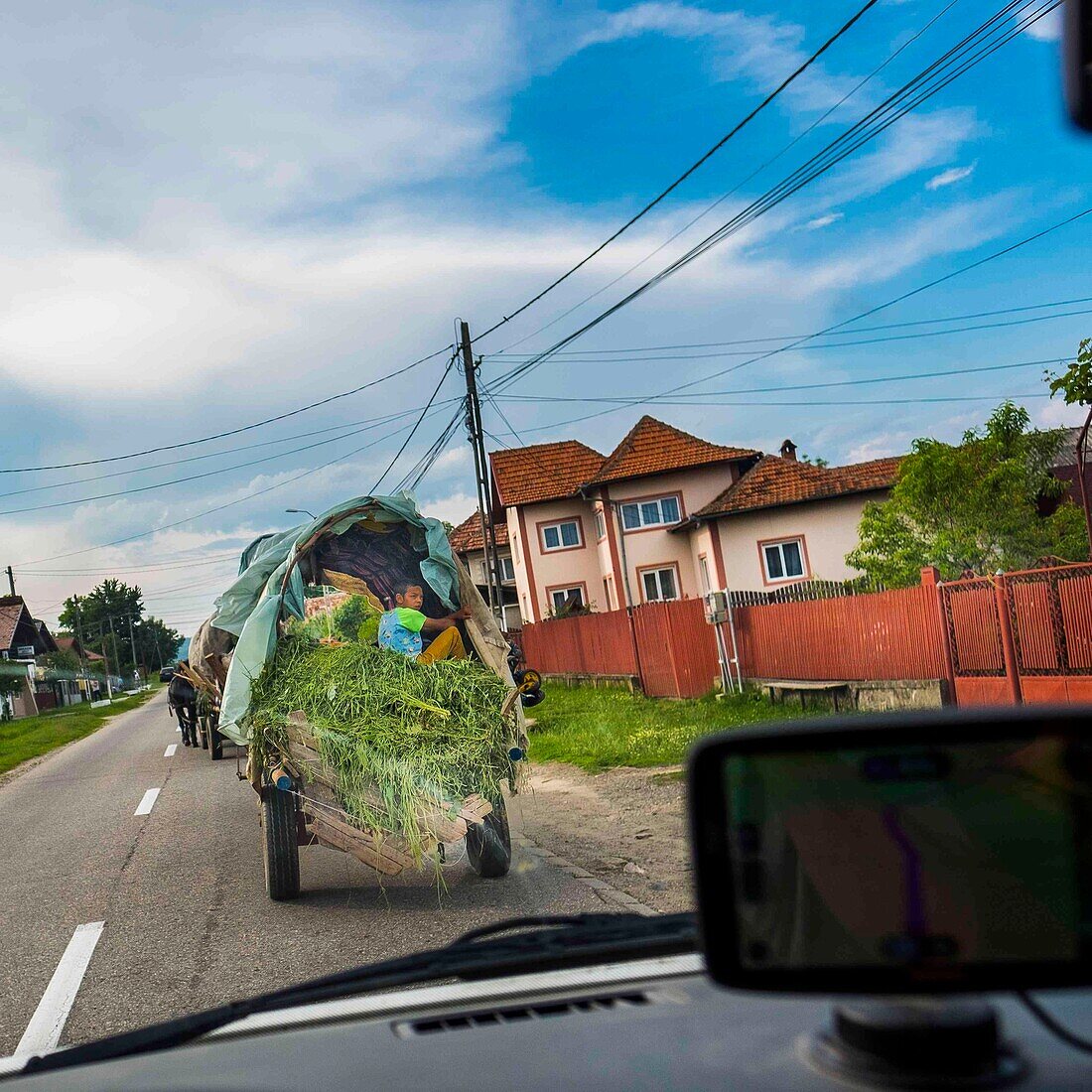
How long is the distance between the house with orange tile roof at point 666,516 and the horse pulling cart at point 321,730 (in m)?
29.0

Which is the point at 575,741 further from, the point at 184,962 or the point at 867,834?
the point at 867,834

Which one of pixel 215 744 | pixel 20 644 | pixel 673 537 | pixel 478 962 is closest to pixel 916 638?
pixel 215 744

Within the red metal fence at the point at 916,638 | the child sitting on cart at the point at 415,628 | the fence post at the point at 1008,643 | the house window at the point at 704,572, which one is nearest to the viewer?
the child sitting on cart at the point at 415,628

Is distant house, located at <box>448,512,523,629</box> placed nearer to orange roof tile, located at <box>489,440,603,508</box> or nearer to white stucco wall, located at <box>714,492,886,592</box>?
orange roof tile, located at <box>489,440,603,508</box>

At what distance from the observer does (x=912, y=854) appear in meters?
1.48

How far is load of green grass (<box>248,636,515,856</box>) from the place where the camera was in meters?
7.60

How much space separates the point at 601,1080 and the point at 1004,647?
1161cm

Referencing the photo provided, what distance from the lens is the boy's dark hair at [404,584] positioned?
32.7 ft

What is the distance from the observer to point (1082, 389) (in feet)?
Answer: 45.3

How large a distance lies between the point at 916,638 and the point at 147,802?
9.29 metres

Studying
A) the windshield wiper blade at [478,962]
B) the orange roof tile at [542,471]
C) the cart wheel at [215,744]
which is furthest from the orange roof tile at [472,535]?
the windshield wiper blade at [478,962]

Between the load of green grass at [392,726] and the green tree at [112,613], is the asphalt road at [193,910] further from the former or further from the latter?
the green tree at [112,613]

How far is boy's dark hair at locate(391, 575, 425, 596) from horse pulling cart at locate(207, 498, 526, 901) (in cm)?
5

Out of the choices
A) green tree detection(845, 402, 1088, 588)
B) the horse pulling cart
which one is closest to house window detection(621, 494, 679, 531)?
green tree detection(845, 402, 1088, 588)
